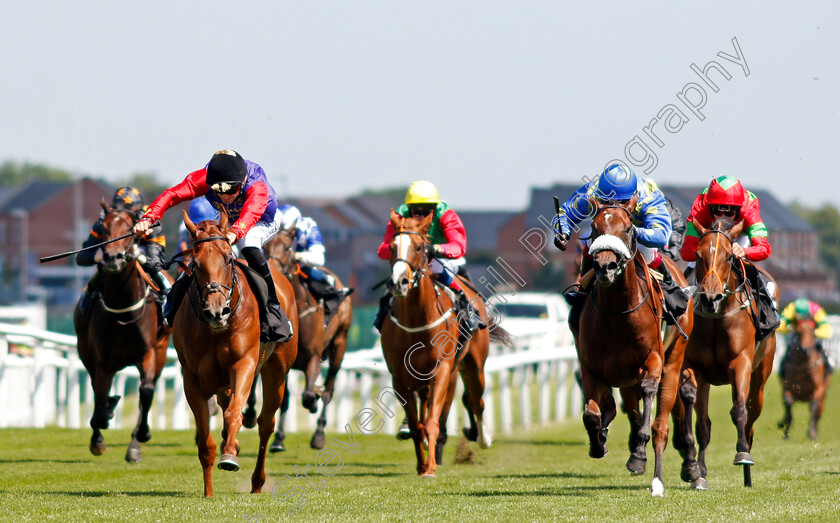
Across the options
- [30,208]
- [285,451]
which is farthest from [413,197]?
[30,208]

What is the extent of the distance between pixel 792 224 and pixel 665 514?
81335 mm

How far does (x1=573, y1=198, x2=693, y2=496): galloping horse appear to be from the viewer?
771cm

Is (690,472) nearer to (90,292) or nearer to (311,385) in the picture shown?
(311,385)

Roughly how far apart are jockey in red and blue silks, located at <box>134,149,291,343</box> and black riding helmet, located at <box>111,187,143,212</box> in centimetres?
179

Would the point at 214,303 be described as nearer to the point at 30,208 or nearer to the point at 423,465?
the point at 423,465

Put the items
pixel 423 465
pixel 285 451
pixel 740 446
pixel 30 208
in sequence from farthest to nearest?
pixel 30 208 → pixel 285 451 → pixel 423 465 → pixel 740 446

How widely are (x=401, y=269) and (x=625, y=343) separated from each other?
1.70 metres

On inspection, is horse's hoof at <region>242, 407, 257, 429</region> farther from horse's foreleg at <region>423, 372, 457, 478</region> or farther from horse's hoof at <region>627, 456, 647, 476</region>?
horse's hoof at <region>627, 456, 647, 476</region>

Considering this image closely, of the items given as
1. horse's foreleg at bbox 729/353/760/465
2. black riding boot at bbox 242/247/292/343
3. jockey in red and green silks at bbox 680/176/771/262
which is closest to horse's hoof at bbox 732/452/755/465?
horse's foreleg at bbox 729/353/760/465

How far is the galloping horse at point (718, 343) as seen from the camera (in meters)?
8.48

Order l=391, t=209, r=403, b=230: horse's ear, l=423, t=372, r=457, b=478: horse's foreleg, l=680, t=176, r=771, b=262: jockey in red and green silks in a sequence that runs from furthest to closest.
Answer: l=423, t=372, r=457, b=478: horse's foreleg
l=680, t=176, r=771, b=262: jockey in red and green silks
l=391, t=209, r=403, b=230: horse's ear

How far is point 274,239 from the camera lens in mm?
11133

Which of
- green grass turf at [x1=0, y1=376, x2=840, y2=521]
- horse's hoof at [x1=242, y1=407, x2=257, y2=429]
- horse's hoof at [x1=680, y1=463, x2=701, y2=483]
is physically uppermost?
horse's hoof at [x1=242, y1=407, x2=257, y2=429]

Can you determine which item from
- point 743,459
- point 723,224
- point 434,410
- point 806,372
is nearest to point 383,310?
point 434,410
